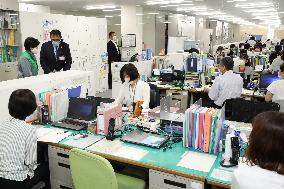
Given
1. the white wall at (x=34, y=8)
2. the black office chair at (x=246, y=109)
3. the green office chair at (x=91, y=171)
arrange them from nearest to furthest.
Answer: the green office chair at (x=91, y=171) < the black office chair at (x=246, y=109) < the white wall at (x=34, y=8)

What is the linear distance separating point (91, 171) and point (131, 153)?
0.46 m

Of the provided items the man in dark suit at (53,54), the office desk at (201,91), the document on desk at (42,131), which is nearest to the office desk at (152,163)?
the document on desk at (42,131)

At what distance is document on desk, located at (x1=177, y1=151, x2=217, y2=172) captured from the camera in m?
2.18

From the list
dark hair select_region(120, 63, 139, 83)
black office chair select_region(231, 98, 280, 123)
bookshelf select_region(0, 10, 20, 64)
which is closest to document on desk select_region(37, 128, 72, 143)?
dark hair select_region(120, 63, 139, 83)

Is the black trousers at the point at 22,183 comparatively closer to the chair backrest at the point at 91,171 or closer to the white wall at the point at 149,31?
the chair backrest at the point at 91,171

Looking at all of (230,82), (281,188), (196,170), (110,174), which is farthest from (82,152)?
(230,82)

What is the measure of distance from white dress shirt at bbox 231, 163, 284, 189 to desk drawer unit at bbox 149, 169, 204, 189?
0.57m

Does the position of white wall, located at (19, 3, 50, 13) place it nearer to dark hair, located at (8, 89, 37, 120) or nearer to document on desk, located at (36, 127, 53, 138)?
document on desk, located at (36, 127, 53, 138)

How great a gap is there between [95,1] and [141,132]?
26.4 feet

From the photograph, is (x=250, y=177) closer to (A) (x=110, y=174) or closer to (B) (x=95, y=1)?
(A) (x=110, y=174)

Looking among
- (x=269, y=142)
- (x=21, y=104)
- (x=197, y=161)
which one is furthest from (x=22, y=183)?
(x=269, y=142)

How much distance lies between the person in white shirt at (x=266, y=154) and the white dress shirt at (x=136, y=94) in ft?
7.73

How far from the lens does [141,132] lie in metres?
2.89

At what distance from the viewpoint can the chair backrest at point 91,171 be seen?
199 centimetres
